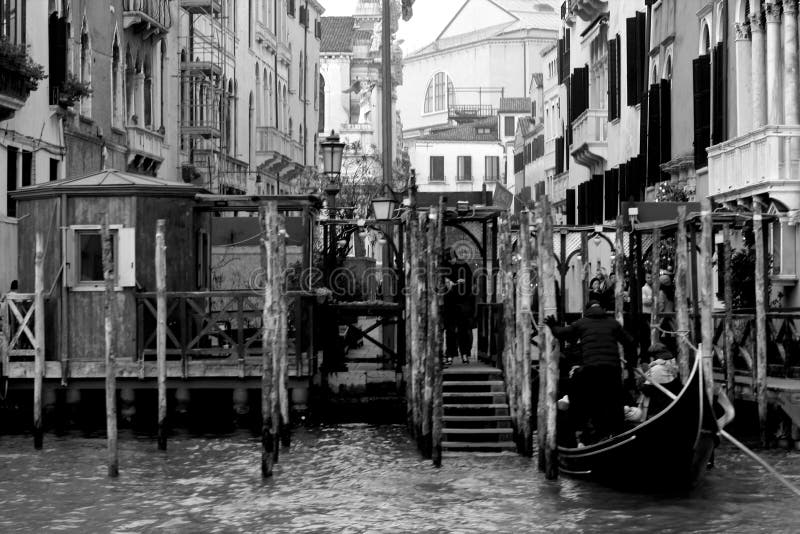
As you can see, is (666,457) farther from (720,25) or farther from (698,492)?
(720,25)

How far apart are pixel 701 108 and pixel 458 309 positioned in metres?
6.26

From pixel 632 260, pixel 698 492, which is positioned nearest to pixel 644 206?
pixel 632 260

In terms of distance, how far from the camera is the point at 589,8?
4106cm

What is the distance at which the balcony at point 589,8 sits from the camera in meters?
40.1

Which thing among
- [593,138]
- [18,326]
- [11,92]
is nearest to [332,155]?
[11,92]

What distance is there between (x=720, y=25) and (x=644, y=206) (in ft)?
15.8

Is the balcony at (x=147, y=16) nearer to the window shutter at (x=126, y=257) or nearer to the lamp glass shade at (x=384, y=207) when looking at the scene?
the lamp glass shade at (x=384, y=207)

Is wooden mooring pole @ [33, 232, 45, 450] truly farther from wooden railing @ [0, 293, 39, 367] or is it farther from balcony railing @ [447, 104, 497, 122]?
balcony railing @ [447, 104, 497, 122]

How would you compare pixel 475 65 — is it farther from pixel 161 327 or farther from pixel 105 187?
pixel 161 327

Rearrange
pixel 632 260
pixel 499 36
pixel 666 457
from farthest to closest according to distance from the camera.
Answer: pixel 499 36 < pixel 632 260 < pixel 666 457

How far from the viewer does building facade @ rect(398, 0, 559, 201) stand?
350 ft

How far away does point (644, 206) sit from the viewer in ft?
76.5

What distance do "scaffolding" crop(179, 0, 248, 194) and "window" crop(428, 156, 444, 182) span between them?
159ft

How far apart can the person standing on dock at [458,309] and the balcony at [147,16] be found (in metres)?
10.6
